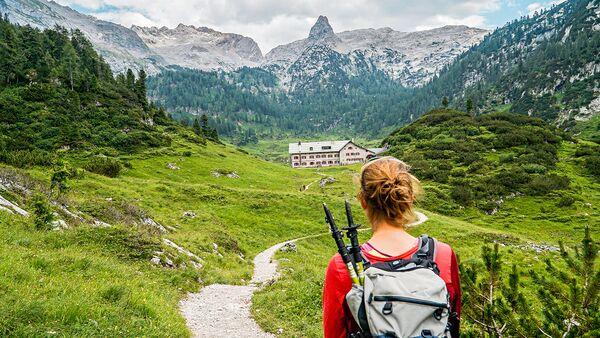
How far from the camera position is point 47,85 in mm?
83750

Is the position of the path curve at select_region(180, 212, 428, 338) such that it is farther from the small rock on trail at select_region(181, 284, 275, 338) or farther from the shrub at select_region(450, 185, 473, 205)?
the shrub at select_region(450, 185, 473, 205)

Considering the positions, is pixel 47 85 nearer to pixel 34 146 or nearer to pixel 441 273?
pixel 34 146

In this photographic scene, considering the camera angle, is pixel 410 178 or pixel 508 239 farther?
pixel 508 239

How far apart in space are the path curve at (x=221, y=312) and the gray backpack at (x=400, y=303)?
996cm

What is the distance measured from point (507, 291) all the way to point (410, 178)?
426 centimetres

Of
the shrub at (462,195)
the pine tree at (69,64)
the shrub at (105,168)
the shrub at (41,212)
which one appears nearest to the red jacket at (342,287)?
the shrub at (41,212)

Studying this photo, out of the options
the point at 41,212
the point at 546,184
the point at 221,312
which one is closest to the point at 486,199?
the point at 546,184

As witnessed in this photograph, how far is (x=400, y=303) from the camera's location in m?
3.48

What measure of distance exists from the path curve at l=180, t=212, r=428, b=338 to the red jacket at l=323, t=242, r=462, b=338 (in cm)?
940

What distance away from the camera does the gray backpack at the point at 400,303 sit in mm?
3455

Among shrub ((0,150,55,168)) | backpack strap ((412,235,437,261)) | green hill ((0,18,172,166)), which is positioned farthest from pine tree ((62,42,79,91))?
backpack strap ((412,235,437,261))

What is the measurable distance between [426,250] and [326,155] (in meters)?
150

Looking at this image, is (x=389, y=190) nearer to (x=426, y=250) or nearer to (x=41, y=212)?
(x=426, y=250)

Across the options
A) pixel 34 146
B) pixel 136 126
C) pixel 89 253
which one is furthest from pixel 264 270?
pixel 136 126
